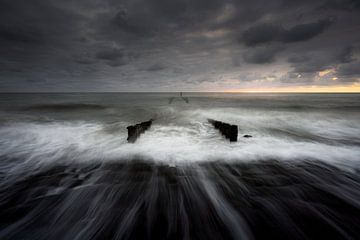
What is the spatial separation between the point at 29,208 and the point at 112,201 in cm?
201

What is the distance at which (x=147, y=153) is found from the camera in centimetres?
776

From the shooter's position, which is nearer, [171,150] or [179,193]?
[179,193]

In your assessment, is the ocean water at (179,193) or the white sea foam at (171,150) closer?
the ocean water at (179,193)

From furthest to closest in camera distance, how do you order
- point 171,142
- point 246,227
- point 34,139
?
point 34,139 → point 171,142 → point 246,227

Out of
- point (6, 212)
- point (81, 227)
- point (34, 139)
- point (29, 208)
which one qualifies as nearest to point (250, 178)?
point (81, 227)

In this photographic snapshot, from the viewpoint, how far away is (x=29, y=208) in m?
4.06

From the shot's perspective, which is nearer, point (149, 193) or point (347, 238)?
point (347, 238)

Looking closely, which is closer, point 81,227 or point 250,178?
point 81,227

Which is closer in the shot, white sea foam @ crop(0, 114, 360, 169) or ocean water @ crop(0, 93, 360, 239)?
ocean water @ crop(0, 93, 360, 239)

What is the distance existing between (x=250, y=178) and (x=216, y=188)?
1.37 m

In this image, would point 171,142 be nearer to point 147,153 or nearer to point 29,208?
point 147,153

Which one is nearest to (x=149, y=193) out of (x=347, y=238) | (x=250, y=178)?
(x=250, y=178)

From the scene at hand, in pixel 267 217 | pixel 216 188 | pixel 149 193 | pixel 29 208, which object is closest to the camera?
pixel 267 217

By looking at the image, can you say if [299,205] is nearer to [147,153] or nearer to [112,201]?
[112,201]
